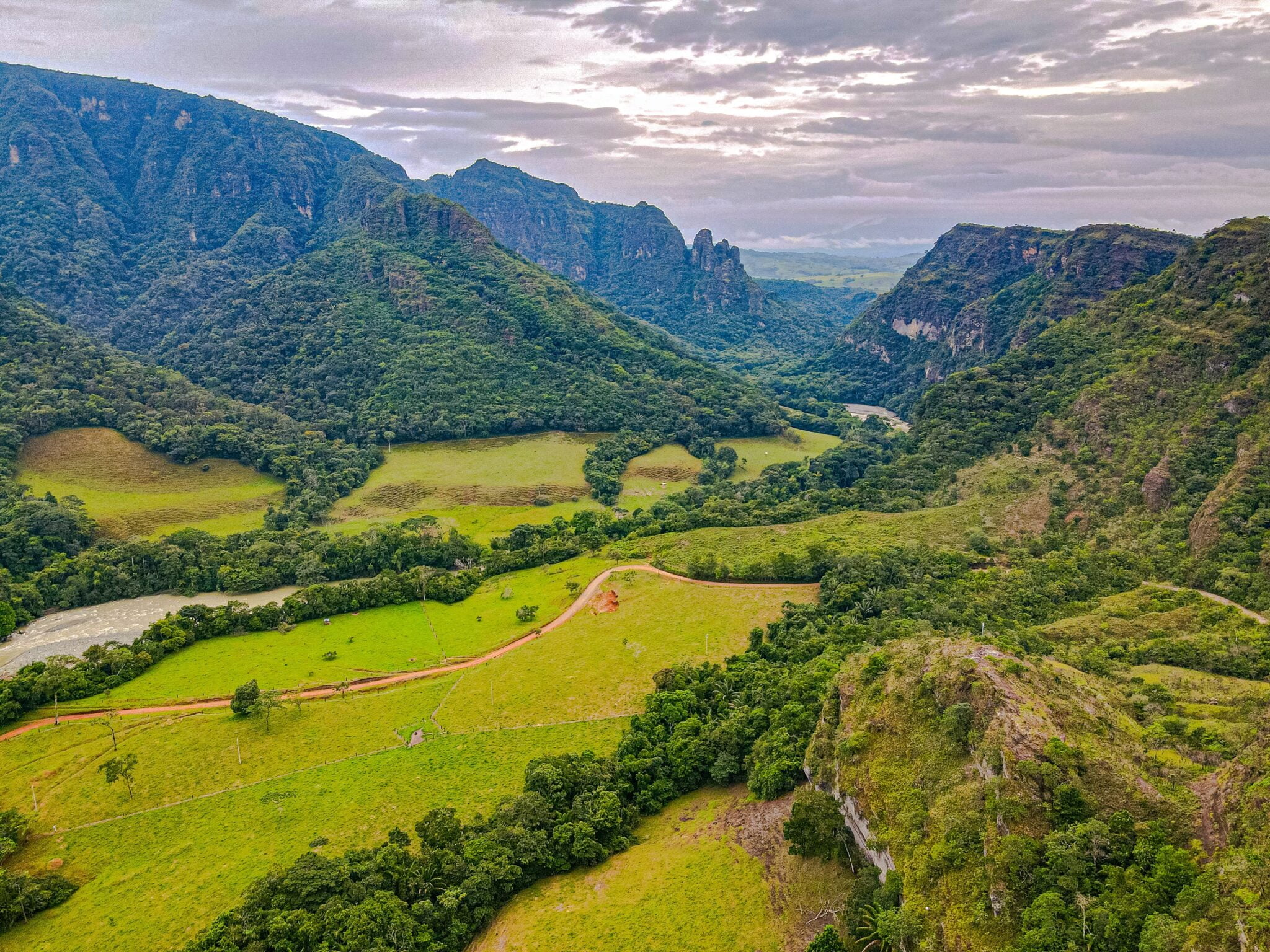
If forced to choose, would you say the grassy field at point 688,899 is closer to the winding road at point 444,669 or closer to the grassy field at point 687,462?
the winding road at point 444,669

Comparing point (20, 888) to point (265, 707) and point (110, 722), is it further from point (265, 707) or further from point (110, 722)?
point (265, 707)

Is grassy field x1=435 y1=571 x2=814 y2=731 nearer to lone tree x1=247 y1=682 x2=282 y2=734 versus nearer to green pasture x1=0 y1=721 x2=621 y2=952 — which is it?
green pasture x1=0 y1=721 x2=621 y2=952

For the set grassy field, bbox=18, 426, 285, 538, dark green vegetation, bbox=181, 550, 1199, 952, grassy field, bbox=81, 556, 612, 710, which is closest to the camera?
dark green vegetation, bbox=181, 550, 1199, 952

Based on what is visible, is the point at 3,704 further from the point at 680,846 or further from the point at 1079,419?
the point at 1079,419

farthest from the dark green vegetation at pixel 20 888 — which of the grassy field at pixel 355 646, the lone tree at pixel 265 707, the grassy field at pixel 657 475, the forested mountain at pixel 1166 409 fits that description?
the forested mountain at pixel 1166 409

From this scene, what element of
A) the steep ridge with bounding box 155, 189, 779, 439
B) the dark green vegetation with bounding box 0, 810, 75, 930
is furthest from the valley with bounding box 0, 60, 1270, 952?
the steep ridge with bounding box 155, 189, 779, 439
